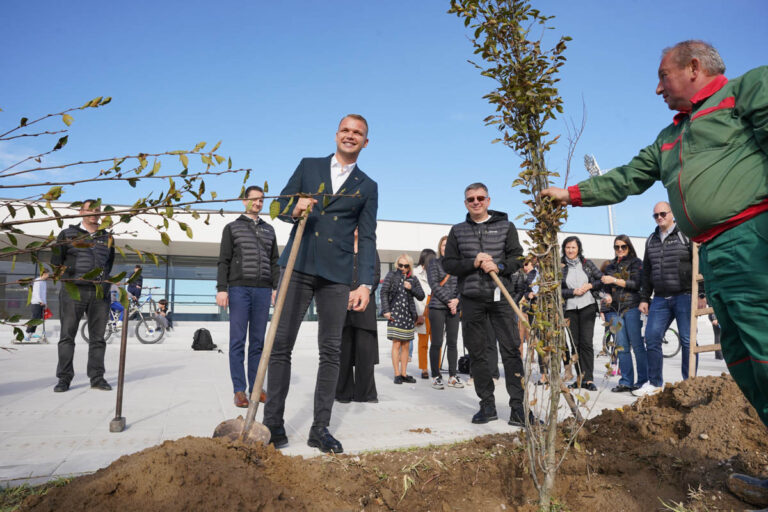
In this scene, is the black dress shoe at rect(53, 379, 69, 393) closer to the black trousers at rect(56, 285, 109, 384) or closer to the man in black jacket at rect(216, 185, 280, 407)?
the black trousers at rect(56, 285, 109, 384)

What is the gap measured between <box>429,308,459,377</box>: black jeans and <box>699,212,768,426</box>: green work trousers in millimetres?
5104

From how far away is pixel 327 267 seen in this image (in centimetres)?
356

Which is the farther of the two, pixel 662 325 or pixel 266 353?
pixel 662 325

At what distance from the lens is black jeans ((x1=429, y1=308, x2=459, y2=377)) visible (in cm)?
730

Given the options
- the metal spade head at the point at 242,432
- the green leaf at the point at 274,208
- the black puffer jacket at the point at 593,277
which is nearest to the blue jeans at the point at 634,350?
the black puffer jacket at the point at 593,277

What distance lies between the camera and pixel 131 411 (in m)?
4.82

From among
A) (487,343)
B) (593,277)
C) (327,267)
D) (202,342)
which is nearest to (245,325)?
(327,267)

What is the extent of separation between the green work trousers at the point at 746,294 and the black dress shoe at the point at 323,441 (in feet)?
7.42

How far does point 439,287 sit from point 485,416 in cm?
302

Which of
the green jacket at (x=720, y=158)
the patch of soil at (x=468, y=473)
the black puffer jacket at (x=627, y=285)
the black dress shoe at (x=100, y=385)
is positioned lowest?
the black dress shoe at (x=100, y=385)

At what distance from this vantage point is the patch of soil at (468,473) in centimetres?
203

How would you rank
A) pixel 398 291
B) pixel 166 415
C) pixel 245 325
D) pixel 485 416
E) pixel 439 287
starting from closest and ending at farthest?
pixel 485 416
pixel 166 415
pixel 245 325
pixel 439 287
pixel 398 291

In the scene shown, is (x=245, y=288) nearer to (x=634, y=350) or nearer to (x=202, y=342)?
(x=634, y=350)

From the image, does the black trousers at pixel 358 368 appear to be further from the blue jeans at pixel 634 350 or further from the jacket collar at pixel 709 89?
the jacket collar at pixel 709 89
